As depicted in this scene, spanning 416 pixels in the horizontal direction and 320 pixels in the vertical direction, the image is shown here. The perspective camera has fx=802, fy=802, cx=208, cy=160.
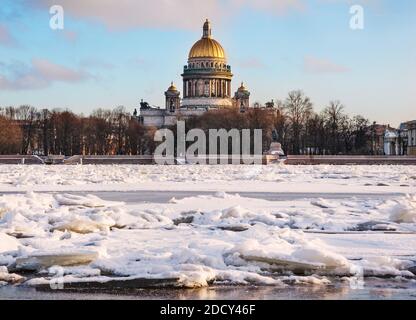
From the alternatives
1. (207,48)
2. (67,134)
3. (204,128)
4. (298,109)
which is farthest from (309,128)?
(207,48)

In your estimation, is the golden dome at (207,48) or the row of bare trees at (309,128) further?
the golden dome at (207,48)

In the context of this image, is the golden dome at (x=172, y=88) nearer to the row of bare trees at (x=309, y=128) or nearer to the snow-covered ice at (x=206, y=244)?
the row of bare trees at (x=309, y=128)

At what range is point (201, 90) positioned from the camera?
15462 cm

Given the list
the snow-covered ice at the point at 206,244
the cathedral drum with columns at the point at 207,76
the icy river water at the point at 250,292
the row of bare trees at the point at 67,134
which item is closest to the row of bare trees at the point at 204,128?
the row of bare trees at the point at 67,134

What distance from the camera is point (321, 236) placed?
1254 cm

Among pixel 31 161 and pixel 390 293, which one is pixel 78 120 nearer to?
pixel 31 161

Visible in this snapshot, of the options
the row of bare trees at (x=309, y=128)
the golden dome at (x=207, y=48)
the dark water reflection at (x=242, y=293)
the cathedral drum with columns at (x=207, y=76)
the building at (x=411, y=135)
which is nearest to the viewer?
the dark water reflection at (x=242, y=293)

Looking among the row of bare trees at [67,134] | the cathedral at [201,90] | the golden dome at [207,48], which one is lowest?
the row of bare trees at [67,134]

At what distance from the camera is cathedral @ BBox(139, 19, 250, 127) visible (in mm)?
148250

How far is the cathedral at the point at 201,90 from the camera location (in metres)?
148

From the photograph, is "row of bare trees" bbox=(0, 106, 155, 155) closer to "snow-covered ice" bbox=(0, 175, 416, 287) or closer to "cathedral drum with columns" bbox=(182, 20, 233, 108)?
"cathedral drum with columns" bbox=(182, 20, 233, 108)

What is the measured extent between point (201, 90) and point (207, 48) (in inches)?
393

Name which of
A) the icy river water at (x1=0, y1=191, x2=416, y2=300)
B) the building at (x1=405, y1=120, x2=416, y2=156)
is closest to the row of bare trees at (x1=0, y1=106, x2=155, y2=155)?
the building at (x1=405, y1=120, x2=416, y2=156)

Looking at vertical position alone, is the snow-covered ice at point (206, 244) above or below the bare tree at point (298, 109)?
below
